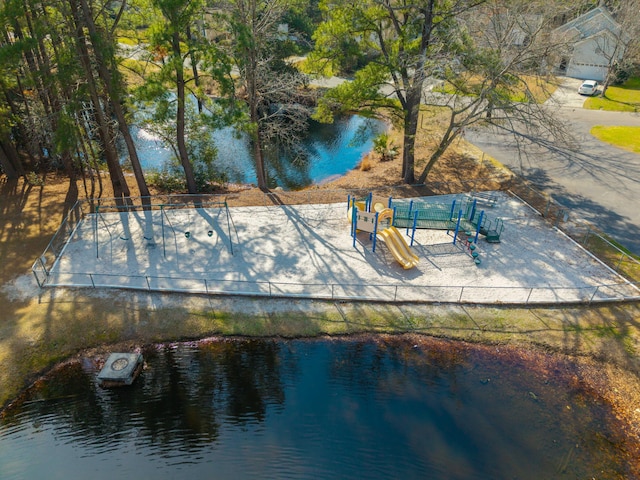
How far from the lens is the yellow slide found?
61.5 ft

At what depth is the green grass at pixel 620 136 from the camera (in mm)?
31734

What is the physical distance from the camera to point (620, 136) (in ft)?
110

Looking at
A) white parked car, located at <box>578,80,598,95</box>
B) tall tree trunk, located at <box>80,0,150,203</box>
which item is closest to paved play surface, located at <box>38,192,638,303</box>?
tall tree trunk, located at <box>80,0,150,203</box>

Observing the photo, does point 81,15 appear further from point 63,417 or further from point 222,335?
point 63,417

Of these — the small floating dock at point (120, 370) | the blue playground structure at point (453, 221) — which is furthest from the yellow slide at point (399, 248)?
the small floating dock at point (120, 370)

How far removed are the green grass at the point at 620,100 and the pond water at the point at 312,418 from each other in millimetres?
37128

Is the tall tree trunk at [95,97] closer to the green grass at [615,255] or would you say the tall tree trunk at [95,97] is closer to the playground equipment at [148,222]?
A: the playground equipment at [148,222]

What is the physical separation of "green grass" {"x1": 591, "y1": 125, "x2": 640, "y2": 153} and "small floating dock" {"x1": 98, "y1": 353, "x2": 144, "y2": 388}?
34740 mm

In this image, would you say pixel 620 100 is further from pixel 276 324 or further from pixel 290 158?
pixel 276 324

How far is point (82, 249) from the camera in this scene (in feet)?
66.2

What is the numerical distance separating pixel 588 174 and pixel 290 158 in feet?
68.3

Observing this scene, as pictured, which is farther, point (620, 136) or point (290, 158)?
point (290, 158)

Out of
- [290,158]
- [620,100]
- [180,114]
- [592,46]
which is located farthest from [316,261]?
[592,46]

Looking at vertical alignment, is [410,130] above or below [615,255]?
above
